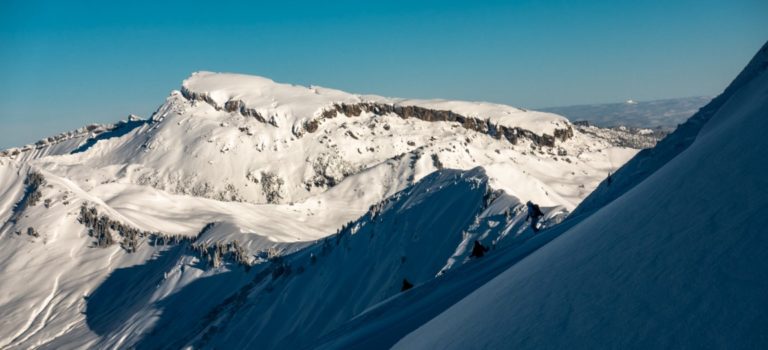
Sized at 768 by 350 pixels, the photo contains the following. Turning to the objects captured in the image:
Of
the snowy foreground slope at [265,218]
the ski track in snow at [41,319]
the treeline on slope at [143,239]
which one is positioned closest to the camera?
the snowy foreground slope at [265,218]

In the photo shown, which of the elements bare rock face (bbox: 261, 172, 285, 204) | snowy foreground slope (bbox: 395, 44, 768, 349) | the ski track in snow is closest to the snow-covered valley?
snowy foreground slope (bbox: 395, 44, 768, 349)

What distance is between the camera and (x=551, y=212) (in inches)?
2124

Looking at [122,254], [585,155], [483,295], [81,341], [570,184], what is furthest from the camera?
[585,155]

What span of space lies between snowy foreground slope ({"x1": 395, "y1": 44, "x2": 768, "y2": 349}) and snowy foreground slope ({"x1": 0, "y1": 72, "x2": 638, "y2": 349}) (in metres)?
6.07

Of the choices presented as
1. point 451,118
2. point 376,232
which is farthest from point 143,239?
point 451,118

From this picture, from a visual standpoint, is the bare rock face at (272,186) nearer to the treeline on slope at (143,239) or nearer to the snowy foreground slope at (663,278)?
the treeline on slope at (143,239)

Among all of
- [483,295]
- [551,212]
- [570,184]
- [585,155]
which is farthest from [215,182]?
[483,295]

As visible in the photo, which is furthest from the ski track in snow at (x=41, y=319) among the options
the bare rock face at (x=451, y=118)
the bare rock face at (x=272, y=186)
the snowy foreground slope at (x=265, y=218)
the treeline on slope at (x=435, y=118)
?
the bare rock face at (x=451, y=118)

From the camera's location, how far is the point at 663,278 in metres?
6.21

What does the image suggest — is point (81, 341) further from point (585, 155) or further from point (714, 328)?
point (585, 155)

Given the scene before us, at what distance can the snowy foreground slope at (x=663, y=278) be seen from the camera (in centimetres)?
525

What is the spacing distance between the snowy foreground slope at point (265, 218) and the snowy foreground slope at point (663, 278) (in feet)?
19.9

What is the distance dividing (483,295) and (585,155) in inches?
7234

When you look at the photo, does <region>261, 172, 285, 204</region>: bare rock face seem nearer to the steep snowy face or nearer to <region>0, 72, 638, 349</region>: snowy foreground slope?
the steep snowy face
